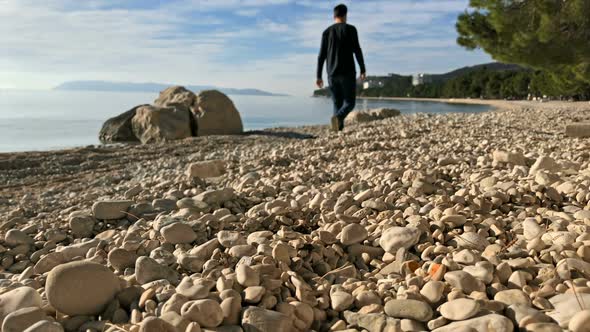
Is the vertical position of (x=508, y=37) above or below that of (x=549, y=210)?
above

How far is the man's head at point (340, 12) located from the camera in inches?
275

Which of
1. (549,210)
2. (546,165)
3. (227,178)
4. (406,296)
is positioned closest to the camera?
(406,296)

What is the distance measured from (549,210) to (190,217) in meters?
2.02

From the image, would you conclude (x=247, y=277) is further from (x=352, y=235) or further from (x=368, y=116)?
(x=368, y=116)

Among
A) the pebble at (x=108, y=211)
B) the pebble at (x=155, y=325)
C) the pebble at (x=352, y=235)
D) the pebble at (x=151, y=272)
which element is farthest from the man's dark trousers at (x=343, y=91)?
the pebble at (x=155, y=325)

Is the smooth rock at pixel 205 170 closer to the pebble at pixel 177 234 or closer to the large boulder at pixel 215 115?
the pebble at pixel 177 234

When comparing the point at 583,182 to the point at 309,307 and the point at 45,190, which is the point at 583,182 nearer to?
the point at 309,307

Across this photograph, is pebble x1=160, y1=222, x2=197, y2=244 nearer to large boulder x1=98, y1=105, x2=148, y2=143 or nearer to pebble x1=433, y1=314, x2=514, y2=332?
pebble x1=433, y1=314, x2=514, y2=332

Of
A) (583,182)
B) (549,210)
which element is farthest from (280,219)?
(583,182)

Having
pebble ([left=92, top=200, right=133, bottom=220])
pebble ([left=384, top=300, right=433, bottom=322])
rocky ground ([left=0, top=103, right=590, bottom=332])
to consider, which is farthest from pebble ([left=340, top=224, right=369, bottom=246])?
pebble ([left=92, top=200, right=133, bottom=220])

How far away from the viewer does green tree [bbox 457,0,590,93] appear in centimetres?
803

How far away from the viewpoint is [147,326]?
1341mm

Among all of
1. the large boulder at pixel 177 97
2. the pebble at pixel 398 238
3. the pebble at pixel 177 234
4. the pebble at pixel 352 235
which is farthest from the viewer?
the large boulder at pixel 177 97

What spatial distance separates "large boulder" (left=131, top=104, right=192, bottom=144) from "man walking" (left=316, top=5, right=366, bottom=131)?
5.89 meters
